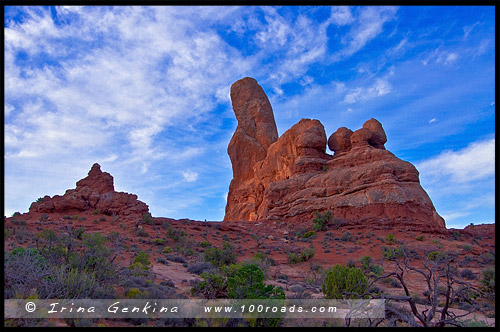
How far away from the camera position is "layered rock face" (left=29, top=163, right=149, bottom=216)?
28.6m

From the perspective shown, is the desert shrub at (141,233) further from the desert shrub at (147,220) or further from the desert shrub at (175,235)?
the desert shrub at (147,220)

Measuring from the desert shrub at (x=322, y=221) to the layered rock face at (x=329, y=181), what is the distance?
1205mm

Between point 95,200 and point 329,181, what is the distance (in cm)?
2309

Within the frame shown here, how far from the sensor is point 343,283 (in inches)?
374

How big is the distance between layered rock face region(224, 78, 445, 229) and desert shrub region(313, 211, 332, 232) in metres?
1.20

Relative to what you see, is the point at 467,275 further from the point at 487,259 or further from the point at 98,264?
the point at 98,264

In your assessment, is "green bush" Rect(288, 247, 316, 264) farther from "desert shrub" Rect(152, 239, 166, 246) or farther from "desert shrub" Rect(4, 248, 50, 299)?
"desert shrub" Rect(4, 248, 50, 299)

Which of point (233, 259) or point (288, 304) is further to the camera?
point (233, 259)

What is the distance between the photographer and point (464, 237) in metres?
31.9

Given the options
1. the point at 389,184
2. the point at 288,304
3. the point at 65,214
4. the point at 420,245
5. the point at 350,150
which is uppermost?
the point at 350,150

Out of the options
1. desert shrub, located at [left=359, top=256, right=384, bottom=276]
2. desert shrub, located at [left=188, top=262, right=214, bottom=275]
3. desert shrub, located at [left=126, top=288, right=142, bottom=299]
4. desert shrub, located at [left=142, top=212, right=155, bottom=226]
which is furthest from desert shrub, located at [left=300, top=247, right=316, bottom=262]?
desert shrub, located at [left=126, top=288, right=142, bottom=299]

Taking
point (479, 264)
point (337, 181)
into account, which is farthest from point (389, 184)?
point (479, 264)
